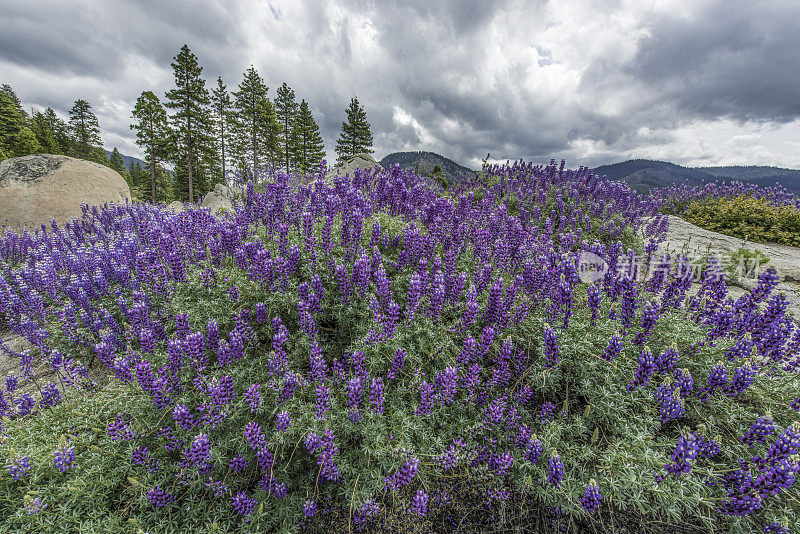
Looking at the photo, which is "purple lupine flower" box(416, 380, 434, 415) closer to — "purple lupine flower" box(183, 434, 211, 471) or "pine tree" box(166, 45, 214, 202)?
"purple lupine flower" box(183, 434, 211, 471)

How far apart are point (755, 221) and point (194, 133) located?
50.4 meters

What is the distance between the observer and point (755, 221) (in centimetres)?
1277

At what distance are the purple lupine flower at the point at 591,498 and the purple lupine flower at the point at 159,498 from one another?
4390 millimetres

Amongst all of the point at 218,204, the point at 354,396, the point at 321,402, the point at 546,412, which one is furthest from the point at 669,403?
the point at 218,204

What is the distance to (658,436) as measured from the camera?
3779 mm

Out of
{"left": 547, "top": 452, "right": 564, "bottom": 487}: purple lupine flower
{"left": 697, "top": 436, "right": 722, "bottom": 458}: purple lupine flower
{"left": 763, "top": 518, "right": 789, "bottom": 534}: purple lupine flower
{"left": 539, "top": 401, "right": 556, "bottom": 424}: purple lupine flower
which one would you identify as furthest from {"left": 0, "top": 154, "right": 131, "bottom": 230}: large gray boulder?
{"left": 763, "top": 518, "right": 789, "bottom": 534}: purple lupine flower

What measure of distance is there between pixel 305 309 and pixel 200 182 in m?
64.9

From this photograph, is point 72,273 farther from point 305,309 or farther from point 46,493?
point 305,309

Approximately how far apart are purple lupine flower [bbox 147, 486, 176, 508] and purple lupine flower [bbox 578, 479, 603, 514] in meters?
4.39

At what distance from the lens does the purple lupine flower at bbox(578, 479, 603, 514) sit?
281cm

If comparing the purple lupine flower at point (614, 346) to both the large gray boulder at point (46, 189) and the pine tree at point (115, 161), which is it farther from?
the pine tree at point (115, 161)

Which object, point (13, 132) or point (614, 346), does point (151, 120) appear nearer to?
point (13, 132)

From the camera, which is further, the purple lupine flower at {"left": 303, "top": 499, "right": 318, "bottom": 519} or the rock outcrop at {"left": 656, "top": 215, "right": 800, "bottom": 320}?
the rock outcrop at {"left": 656, "top": 215, "right": 800, "bottom": 320}

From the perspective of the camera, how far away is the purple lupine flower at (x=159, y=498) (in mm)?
3057
